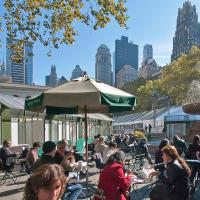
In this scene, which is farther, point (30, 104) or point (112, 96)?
point (30, 104)

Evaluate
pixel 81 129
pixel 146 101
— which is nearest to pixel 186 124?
pixel 81 129

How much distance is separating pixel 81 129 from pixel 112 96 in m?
27.3

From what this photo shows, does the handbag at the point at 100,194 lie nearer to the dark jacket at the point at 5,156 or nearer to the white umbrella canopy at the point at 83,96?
the white umbrella canopy at the point at 83,96


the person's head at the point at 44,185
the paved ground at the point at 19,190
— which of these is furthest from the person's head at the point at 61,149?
the person's head at the point at 44,185

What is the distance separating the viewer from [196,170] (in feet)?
32.1

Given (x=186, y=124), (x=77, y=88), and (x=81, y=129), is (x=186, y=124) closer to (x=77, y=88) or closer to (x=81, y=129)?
(x=81, y=129)

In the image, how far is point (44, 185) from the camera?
3.04 metres

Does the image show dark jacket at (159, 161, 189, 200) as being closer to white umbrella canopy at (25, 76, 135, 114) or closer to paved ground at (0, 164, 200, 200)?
white umbrella canopy at (25, 76, 135, 114)

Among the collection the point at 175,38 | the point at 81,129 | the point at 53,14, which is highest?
the point at 175,38

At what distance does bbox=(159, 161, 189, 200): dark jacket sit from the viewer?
A: 7453 mm

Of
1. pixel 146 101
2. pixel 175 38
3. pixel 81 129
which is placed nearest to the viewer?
pixel 81 129

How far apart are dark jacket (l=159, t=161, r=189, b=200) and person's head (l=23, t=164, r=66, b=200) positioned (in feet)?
15.1

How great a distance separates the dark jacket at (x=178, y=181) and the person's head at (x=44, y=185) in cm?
462

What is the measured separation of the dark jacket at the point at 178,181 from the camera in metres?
7.45
